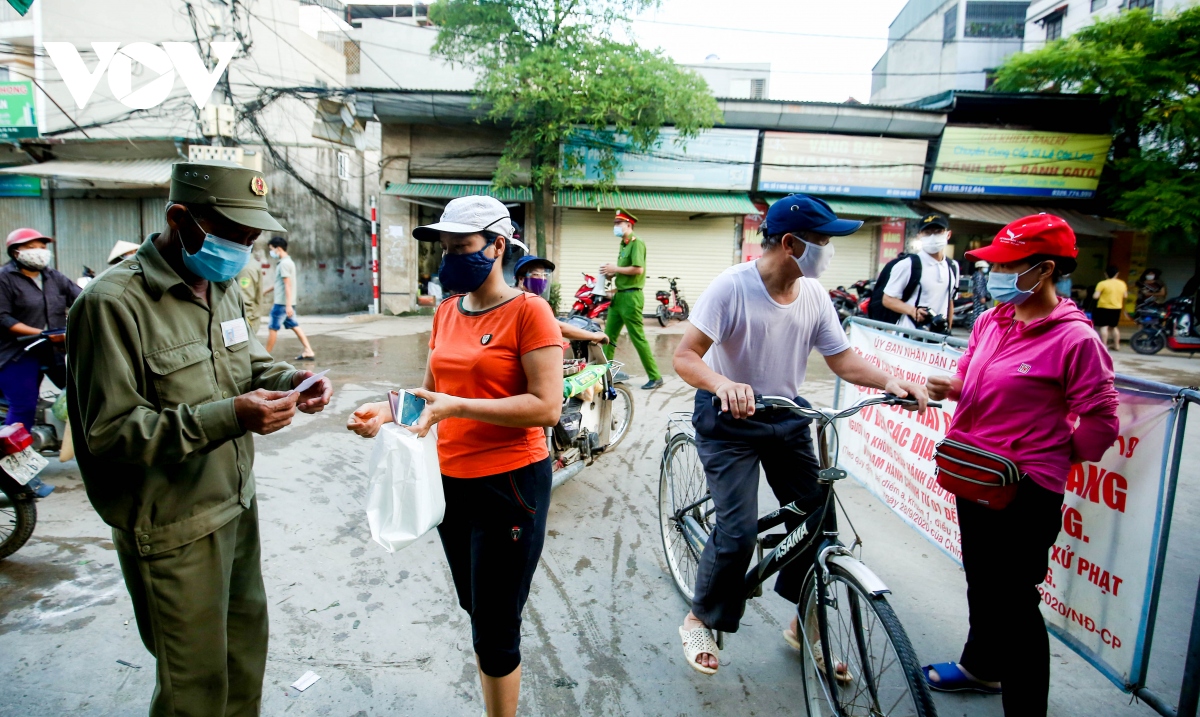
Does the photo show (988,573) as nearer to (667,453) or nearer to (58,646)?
(667,453)

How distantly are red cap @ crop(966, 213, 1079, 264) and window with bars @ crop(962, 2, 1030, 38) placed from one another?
25398 mm

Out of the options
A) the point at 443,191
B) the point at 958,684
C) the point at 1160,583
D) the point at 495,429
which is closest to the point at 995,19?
the point at 443,191

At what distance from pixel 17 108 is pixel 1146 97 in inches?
1042

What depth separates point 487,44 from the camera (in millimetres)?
14828

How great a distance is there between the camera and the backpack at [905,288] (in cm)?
559

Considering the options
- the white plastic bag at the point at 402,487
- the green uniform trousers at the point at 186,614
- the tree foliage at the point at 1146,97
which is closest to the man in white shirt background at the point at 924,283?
the white plastic bag at the point at 402,487

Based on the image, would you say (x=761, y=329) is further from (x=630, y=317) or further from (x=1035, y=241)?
(x=630, y=317)

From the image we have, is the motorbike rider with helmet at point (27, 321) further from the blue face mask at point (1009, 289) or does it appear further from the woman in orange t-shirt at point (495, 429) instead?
the blue face mask at point (1009, 289)

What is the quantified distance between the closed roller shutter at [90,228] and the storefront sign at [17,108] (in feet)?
5.99

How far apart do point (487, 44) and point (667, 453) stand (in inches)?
541

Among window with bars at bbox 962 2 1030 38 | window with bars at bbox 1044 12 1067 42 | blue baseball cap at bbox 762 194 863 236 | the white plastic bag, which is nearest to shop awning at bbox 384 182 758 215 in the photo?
window with bars at bbox 962 2 1030 38

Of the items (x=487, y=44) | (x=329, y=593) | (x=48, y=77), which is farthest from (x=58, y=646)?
(x=48, y=77)

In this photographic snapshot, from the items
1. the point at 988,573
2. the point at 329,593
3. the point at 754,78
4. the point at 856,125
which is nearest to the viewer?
the point at 988,573

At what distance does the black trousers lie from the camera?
83.8 inches
